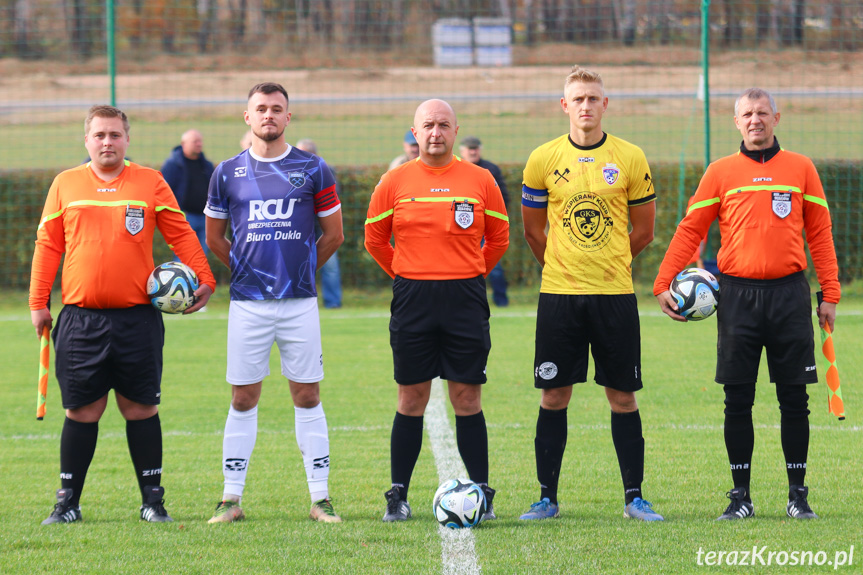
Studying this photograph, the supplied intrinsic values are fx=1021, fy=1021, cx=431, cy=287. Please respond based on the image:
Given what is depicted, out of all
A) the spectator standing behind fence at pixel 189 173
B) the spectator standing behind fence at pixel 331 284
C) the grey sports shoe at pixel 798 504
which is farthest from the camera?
the spectator standing behind fence at pixel 331 284

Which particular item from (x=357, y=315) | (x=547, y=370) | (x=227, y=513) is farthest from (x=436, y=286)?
(x=357, y=315)

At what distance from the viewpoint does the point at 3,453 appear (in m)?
6.73

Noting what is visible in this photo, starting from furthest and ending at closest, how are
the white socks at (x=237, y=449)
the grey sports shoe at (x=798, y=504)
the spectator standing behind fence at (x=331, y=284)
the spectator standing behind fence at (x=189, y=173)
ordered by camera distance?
the spectator standing behind fence at (x=331, y=284)
the spectator standing behind fence at (x=189, y=173)
the white socks at (x=237, y=449)
the grey sports shoe at (x=798, y=504)

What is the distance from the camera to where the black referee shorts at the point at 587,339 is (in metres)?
5.16

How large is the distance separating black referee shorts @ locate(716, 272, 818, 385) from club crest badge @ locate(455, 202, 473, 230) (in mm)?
1372

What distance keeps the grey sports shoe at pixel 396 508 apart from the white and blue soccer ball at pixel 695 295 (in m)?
1.71

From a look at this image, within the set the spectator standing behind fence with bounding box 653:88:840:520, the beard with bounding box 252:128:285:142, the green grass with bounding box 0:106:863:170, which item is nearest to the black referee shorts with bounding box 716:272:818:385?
the spectator standing behind fence with bounding box 653:88:840:520

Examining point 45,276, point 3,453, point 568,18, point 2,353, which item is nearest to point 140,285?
point 45,276

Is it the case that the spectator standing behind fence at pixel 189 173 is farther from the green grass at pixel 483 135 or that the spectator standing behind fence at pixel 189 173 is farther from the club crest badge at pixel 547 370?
the club crest badge at pixel 547 370

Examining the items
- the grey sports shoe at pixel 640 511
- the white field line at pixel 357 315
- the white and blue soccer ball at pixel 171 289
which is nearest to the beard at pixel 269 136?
the white and blue soccer ball at pixel 171 289

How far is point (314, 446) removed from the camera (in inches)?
209

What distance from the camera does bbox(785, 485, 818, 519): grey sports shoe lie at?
5.06 metres

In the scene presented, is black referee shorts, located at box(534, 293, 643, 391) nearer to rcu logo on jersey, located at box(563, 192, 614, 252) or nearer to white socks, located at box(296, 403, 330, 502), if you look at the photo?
rcu logo on jersey, located at box(563, 192, 614, 252)

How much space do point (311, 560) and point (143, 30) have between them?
15.4m
